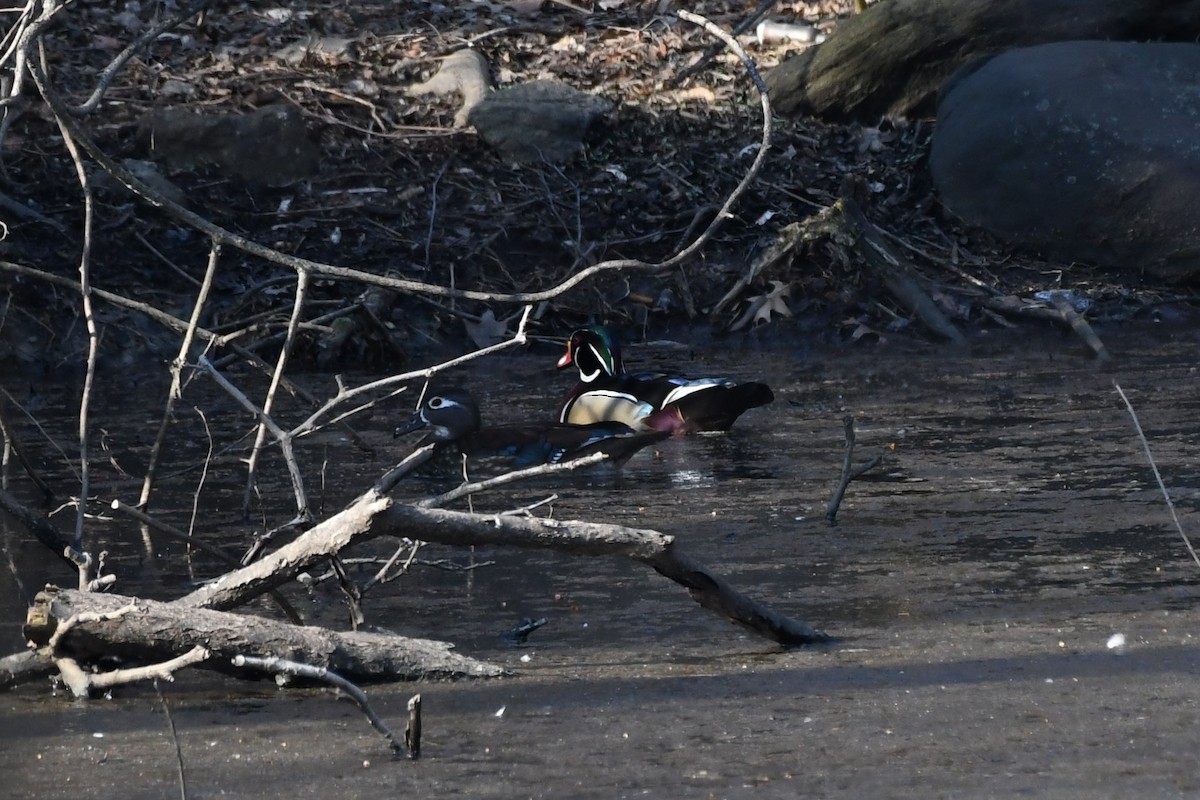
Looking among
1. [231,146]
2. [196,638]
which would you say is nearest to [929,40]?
[231,146]

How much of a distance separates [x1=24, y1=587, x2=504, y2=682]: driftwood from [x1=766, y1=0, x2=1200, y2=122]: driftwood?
9970 mm

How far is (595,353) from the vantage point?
8703 millimetres

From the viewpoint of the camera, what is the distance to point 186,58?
1370 cm

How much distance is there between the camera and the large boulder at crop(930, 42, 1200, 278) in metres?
11.8

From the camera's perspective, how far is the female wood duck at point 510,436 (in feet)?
24.7

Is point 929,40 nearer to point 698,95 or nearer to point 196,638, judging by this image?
point 698,95

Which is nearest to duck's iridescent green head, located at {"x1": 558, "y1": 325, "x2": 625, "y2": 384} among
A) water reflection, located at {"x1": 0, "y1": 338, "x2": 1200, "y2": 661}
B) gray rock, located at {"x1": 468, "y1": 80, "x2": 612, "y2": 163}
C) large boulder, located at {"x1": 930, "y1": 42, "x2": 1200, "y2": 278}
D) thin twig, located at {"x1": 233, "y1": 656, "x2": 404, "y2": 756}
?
water reflection, located at {"x1": 0, "y1": 338, "x2": 1200, "y2": 661}

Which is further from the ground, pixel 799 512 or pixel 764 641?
pixel 764 641

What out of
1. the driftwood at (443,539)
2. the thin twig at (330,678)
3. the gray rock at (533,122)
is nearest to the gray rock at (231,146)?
the gray rock at (533,122)

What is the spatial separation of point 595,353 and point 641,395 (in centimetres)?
54

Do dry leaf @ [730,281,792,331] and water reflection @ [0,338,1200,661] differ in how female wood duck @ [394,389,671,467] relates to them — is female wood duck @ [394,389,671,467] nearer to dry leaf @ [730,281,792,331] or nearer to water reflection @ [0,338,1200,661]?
water reflection @ [0,338,1200,661]

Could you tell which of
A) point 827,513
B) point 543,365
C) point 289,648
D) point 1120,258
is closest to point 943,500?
point 827,513

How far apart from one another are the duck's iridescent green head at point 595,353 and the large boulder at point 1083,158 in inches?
172

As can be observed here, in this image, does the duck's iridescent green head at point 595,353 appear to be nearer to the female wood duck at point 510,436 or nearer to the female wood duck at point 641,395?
the female wood duck at point 641,395
